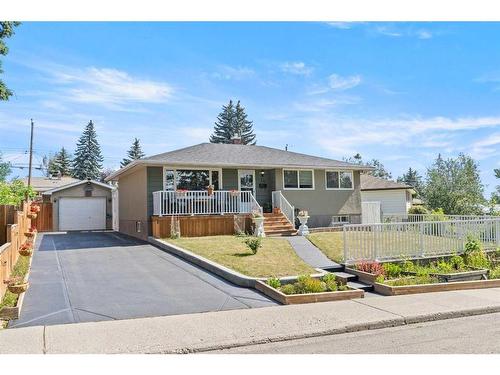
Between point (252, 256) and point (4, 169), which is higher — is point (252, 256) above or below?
below

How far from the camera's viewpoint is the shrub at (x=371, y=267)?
10213mm

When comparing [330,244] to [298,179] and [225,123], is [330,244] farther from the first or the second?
[225,123]

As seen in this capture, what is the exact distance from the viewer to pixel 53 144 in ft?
194

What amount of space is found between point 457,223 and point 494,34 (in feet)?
21.3

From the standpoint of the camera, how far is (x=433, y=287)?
360 inches

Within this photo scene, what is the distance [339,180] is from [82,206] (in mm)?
16710

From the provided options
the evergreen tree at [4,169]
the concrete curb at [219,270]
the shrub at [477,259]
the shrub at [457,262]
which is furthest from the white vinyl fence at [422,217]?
the evergreen tree at [4,169]

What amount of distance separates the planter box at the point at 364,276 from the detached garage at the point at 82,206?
20.1 m

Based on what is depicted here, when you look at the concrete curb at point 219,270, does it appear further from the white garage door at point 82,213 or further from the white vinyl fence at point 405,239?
the white garage door at point 82,213

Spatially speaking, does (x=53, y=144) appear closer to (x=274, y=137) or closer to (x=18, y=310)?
(x=274, y=137)

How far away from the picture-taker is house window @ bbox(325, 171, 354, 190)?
21547 mm

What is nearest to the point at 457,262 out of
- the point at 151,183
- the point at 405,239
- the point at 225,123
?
the point at 405,239

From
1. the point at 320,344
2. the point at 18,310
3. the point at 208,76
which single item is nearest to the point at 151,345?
the point at 320,344

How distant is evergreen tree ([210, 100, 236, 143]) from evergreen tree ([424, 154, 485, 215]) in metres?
37.5
